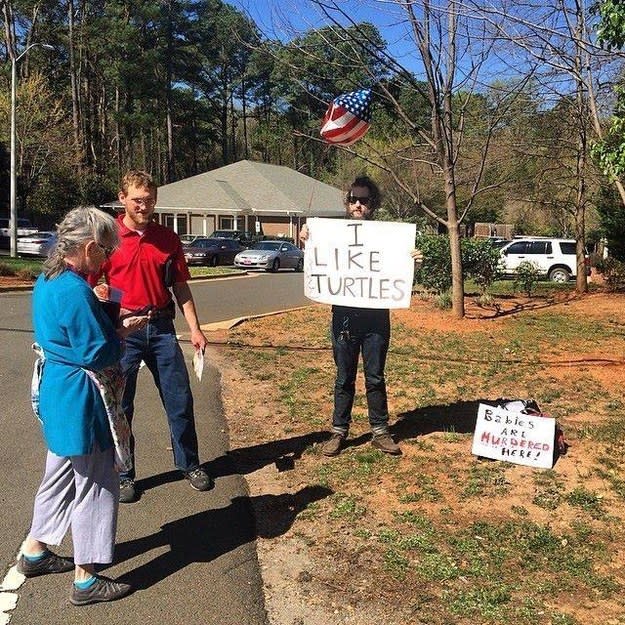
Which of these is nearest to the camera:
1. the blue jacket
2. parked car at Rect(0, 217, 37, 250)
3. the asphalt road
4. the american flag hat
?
the blue jacket

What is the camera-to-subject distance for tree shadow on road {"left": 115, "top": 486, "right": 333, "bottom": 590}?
3.35 meters

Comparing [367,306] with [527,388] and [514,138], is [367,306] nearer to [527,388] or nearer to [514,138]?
[527,388]

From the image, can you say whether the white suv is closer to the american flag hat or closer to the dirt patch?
the american flag hat

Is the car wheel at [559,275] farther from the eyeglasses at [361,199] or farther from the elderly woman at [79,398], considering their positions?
the elderly woman at [79,398]

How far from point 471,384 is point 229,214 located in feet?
125

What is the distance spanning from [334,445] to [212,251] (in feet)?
85.4

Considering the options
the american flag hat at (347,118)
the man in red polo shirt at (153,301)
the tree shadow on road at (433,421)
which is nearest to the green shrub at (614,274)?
the american flag hat at (347,118)

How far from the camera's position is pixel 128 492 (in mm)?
4121

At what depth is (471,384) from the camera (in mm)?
6906

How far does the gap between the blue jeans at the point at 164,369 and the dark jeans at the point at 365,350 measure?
1.16 metres

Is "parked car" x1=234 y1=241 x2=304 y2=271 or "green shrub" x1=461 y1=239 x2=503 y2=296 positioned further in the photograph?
"parked car" x1=234 y1=241 x2=304 y2=271

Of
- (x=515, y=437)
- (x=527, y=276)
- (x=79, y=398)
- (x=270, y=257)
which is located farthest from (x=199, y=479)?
(x=270, y=257)

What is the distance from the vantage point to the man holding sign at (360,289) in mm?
4746

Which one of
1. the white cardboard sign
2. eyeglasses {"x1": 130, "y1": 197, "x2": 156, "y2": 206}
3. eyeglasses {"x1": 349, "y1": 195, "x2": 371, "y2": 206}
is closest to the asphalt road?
the white cardboard sign
